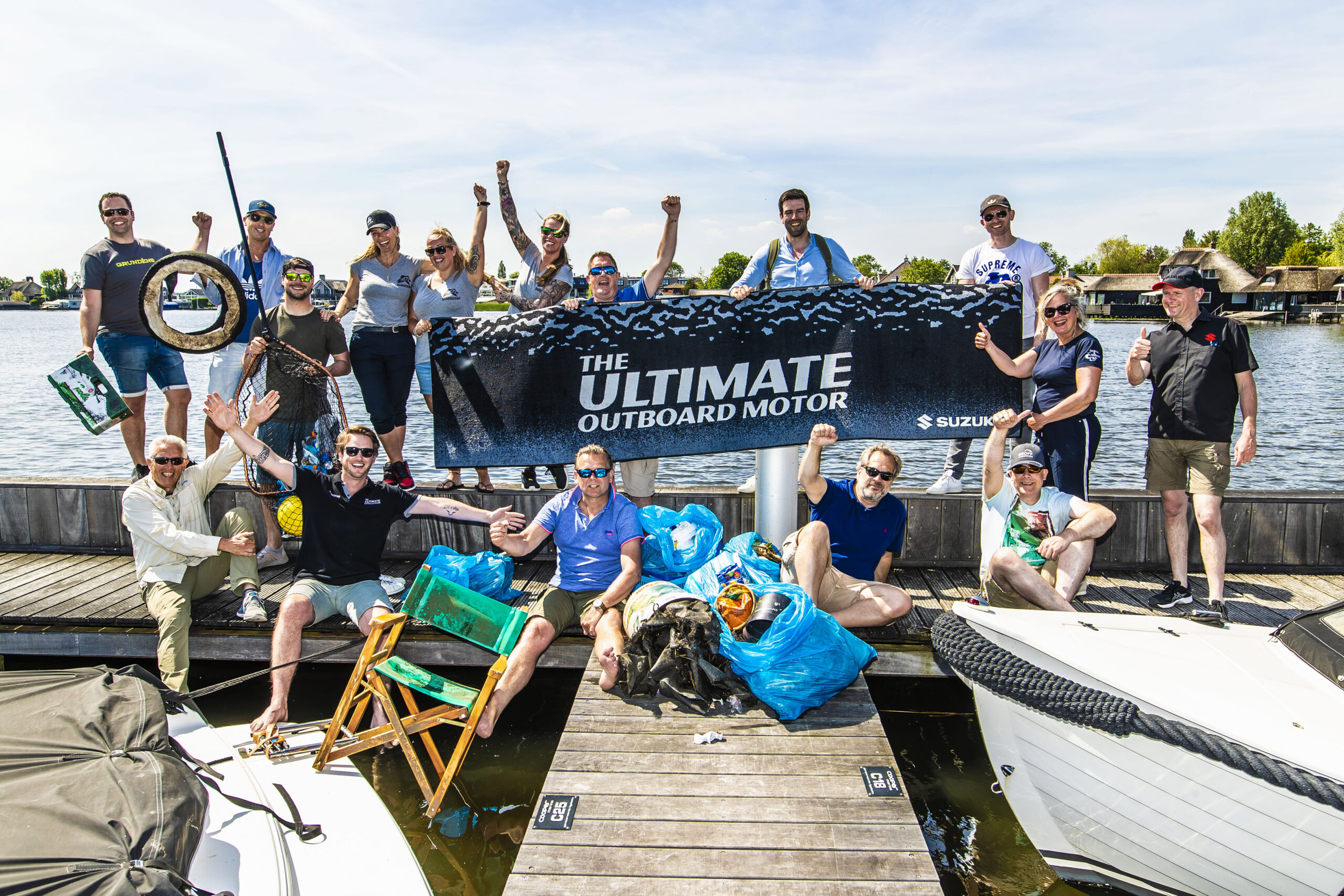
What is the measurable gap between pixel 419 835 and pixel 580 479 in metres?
2.02

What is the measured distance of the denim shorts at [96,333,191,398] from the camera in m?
6.17

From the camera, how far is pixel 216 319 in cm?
580

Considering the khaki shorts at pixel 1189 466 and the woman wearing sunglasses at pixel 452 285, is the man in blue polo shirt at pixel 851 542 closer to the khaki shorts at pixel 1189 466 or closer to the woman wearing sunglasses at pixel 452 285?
the khaki shorts at pixel 1189 466

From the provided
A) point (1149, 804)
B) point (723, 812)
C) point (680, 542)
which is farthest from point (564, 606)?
point (1149, 804)

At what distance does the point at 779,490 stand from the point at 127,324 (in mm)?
4926

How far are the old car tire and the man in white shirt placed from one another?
501cm

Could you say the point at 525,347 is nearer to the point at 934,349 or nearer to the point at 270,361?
the point at 270,361

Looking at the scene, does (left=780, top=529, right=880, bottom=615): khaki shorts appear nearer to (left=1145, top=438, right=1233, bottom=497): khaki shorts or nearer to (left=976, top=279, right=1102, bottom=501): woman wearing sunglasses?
(left=976, top=279, right=1102, bottom=501): woman wearing sunglasses

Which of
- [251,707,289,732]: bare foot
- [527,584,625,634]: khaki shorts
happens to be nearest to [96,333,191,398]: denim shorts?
[251,707,289,732]: bare foot

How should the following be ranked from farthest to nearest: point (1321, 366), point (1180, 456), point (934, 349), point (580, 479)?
1. point (1321, 366)
2. point (934, 349)
3. point (1180, 456)
4. point (580, 479)

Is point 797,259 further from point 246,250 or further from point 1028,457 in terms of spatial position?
point 246,250

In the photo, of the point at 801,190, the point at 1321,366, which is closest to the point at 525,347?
the point at 801,190

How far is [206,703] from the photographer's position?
18.4 feet

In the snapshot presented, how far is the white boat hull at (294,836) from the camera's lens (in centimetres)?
281
